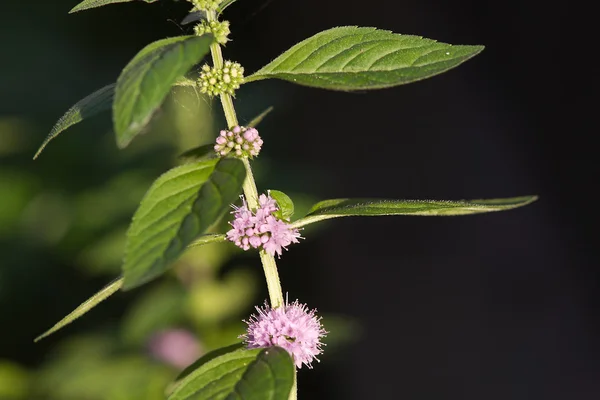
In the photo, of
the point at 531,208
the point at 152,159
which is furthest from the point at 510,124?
the point at 152,159

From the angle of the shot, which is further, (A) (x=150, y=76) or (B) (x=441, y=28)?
(B) (x=441, y=28)

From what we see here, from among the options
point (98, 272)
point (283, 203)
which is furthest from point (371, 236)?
point (283, 203)

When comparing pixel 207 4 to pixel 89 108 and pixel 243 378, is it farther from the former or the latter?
pixel 243 378

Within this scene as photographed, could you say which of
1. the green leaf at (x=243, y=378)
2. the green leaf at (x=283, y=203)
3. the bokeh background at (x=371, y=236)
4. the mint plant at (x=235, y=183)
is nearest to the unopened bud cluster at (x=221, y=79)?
the mint plant at (x=235, y=183)

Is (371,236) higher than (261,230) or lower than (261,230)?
higher

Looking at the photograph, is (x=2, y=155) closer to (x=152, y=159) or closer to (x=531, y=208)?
(x=152, y=159)
